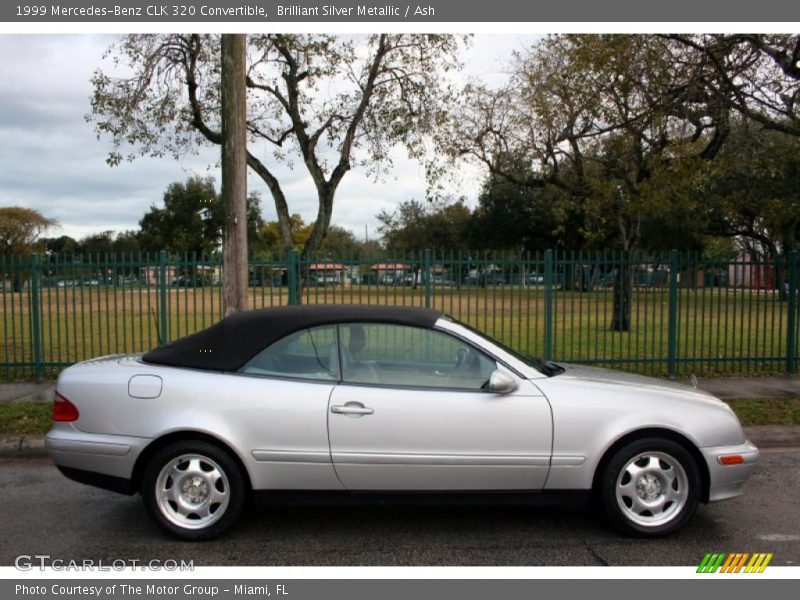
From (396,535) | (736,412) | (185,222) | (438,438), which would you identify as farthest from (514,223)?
(438,438)

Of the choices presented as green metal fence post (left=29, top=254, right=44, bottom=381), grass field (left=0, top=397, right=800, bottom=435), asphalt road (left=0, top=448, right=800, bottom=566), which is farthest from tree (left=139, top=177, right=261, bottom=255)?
asphalt road (left=0, top=448, right=800, bottom=566)

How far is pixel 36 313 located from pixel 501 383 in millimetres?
8136

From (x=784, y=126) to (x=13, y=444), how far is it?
35.0 ft

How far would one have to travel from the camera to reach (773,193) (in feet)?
94.7

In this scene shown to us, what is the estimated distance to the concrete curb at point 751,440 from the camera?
6.77 m

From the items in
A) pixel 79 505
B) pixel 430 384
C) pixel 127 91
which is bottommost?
pixel 79 505

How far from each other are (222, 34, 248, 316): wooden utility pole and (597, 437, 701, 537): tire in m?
4.71

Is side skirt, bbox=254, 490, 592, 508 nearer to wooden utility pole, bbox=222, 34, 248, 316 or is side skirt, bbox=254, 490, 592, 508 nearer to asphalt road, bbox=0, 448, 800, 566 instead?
asphalt road, bbox=0, 448, 800, 566

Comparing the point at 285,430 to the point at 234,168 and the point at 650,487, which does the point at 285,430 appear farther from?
the point at 234,168

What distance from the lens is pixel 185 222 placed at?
183ft

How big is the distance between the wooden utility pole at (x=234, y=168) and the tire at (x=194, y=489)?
3.50m

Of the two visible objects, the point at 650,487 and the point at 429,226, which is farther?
the point at 429,226

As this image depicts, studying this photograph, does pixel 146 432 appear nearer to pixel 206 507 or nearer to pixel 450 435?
pixel 206 507

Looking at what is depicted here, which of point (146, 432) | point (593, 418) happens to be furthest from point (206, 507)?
point (593, 418)
